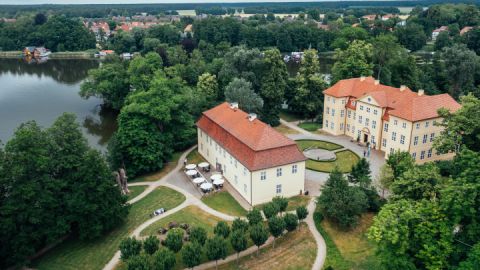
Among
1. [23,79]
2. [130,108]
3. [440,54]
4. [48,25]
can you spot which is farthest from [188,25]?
[130,108]

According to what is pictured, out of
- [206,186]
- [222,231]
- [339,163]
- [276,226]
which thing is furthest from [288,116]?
[222,231]

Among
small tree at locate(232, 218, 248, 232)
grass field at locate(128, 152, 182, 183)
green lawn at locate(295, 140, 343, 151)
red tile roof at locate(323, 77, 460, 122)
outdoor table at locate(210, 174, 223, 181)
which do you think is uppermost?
red tile roof at locate(323, 77, 460, 122)

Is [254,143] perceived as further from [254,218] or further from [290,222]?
[290,222]

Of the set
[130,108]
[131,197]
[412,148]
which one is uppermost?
[130,108]

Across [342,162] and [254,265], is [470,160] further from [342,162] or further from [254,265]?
[342,162]

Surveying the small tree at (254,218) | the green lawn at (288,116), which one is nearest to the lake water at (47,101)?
the green lawn at (288,116)

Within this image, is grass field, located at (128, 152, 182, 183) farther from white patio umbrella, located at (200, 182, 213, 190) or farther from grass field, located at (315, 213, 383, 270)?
grass field, located at (315, 213, 383, 270)

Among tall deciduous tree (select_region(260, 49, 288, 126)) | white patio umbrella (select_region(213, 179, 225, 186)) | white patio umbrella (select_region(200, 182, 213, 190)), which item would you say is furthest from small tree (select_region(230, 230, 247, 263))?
tall deciduous tree (select_region(260, 49, 288, 126))
